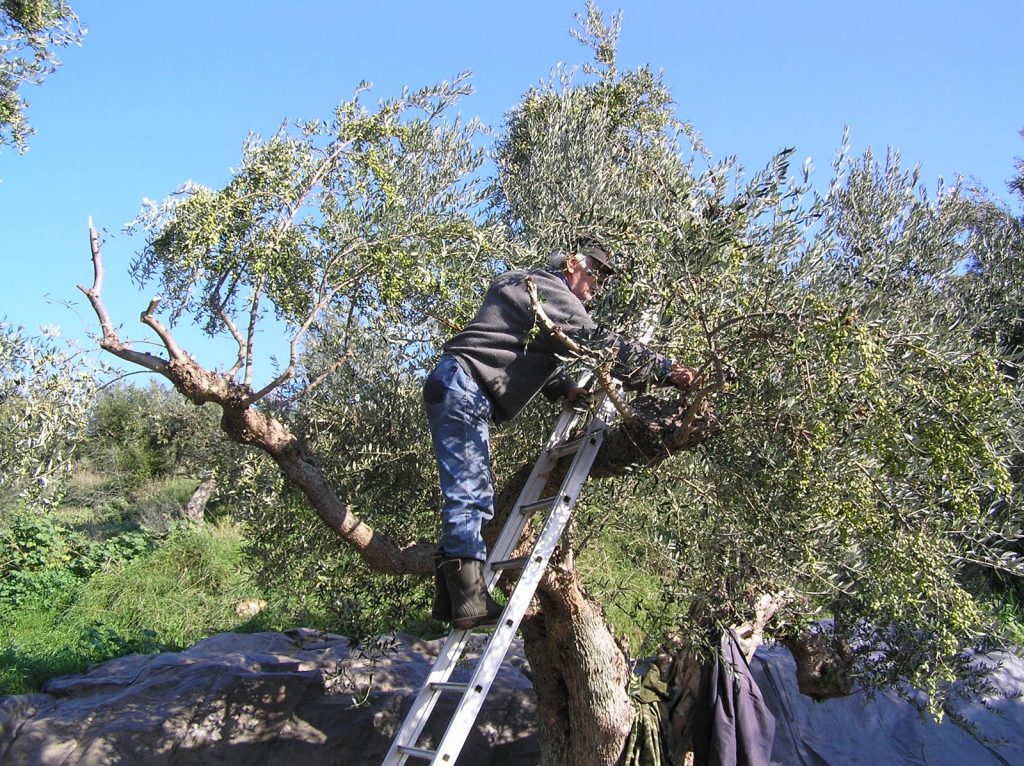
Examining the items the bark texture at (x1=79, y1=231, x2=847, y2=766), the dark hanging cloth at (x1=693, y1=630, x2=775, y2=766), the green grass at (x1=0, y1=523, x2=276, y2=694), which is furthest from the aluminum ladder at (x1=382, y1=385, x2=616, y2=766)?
the green grass at (x1=0, y1=523, x2=276, y2=694)

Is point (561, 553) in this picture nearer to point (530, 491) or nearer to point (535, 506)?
point (530, 491)

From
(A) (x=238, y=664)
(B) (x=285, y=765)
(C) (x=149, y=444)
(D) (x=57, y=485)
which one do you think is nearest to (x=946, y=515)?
(D) (x=57, y=485)

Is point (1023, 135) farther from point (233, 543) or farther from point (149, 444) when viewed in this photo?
point (149, 444)

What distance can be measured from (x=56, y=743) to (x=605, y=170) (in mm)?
7395

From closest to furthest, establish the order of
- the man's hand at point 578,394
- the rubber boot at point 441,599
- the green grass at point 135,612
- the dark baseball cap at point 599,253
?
the rubber boot at point 441,599 → the dark baseball cap at point 599,253 → the man's hand at point 578,394 → the green grass at point 135,612

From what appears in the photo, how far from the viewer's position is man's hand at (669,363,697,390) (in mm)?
4812

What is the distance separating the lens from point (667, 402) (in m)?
5.29

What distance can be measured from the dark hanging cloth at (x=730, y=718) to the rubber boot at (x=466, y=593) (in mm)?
2598

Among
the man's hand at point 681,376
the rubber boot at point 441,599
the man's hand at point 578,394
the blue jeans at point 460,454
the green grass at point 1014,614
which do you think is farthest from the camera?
the green grass at point 1014,614

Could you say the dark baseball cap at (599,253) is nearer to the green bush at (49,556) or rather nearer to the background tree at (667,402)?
the background tree at (667,402)

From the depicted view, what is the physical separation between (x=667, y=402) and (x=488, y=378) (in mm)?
1076

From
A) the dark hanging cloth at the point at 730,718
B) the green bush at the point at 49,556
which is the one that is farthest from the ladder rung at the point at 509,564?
the green bush at the point at 49,556

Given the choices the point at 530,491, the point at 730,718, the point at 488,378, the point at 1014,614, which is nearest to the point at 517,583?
the point at 530,491

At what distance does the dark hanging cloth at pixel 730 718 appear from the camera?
6.78m
